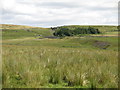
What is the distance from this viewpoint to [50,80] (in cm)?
816

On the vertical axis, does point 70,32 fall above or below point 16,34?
above

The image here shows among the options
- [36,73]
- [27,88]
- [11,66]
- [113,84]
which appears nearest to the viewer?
[27,88]

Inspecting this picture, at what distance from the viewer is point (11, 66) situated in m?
9.56

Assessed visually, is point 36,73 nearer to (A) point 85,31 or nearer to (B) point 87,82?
(B) point 87,82

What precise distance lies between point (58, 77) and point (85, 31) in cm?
10229

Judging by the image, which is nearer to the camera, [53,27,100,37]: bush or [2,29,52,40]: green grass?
[53,27,100,37]: bush

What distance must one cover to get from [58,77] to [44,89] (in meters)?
1.38

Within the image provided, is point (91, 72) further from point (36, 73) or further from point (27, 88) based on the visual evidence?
point (27, 88)

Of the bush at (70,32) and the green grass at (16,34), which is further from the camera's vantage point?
the green grass at (16,34)

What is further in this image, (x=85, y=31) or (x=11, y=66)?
(x=85, y=31)

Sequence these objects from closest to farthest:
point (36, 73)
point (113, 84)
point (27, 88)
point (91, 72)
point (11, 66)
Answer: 1. point (27, 88)
2. point (113, 84)
3. point (36, 73)
4. point (91, 72)
5. point (11, 66)

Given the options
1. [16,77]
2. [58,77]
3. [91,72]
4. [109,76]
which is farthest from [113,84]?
[16,77]

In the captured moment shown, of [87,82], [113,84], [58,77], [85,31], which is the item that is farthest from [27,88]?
[85,31]

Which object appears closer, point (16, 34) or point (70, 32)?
point (70, 32)
